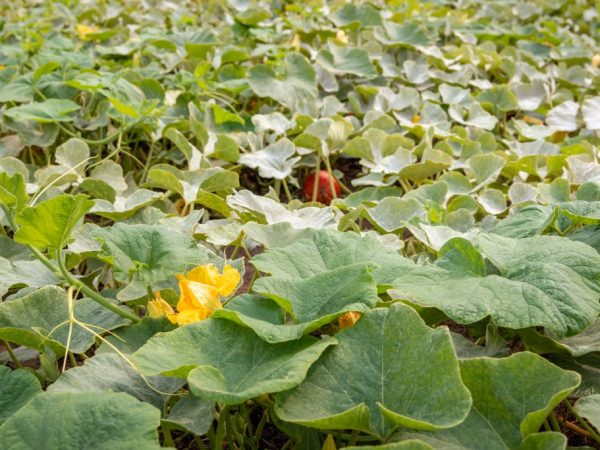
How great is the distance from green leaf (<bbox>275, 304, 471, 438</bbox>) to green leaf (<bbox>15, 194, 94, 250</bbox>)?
36 centimetres

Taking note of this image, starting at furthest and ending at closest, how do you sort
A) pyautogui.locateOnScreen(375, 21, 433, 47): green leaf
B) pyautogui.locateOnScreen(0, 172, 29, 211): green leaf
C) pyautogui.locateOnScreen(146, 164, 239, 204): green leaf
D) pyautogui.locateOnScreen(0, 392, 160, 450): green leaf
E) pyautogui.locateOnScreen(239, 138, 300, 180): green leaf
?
pyautogui.locateOnScreen(375, 21, 433, 47): green leaf
pyautogui.locateOnScreen(239, 138, 300, 180): green leaf
pyautogui.locateOnScreen(146, 164, 239, 204): green leaf
pyautogui.locateOnScreen(0, 172, 29, 211): green leaf
pyautogui.locateOnScreen(0, 392, 160, 450): green leaf

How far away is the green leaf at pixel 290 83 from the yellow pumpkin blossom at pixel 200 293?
1150mm

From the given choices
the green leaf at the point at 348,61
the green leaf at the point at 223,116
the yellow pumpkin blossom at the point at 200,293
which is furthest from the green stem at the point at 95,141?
the yellow pumpkin blossom at the point at 200,293

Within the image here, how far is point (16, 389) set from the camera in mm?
913

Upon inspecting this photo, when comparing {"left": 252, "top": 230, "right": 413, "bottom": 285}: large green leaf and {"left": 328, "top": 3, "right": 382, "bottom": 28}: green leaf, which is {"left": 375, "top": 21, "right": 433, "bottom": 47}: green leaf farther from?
{"left": 252, "top": 230, "right": 413, "bottom": 285}: large green leaf

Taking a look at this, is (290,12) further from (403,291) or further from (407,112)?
(403,291)

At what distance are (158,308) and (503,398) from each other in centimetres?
51

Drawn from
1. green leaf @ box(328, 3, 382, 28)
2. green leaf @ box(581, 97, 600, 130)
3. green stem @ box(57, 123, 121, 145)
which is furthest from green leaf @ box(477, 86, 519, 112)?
green stem @ box(57, 123, 121, 145)

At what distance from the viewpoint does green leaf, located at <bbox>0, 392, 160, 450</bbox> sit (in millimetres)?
748

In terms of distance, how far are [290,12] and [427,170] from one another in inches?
65.4

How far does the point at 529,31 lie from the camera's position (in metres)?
3.18

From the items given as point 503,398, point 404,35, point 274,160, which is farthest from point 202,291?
point 404,35

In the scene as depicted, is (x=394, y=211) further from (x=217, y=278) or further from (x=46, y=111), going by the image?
(x=46, y=111)

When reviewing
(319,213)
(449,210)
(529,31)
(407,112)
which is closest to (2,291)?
(319,213)
